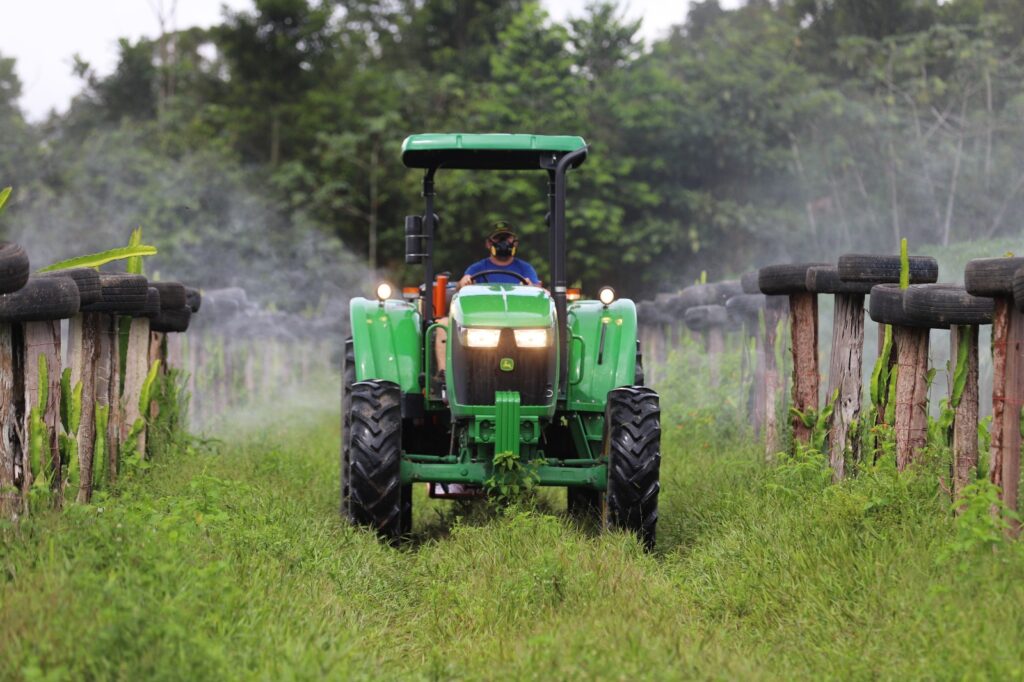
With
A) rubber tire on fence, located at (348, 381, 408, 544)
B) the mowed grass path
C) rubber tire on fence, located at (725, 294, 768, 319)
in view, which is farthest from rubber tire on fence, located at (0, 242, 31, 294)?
rubber tire on fence, located at (725, 294, 768, 319)

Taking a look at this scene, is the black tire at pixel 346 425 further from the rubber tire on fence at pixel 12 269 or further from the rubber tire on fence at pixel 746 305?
the rubber tire on fence at pixel 746 305

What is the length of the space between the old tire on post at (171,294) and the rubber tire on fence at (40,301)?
3.09 m

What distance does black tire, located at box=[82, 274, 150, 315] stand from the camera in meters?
8.21

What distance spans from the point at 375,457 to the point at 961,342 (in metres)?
3.26

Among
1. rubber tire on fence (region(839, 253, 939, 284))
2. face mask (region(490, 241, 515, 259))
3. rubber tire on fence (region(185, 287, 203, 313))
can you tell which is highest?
face mask (region(490, 241, 515, 259))

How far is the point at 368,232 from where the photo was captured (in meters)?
42.3

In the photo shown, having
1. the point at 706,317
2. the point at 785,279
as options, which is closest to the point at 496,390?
the point at 785,279

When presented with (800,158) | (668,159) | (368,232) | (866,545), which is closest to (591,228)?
(668,159)

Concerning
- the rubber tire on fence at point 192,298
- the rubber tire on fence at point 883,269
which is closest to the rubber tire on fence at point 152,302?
the rubber tire on fence at point 192,298

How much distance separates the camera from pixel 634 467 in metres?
7.64

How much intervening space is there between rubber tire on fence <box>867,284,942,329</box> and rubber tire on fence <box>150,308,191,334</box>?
520 centimetres

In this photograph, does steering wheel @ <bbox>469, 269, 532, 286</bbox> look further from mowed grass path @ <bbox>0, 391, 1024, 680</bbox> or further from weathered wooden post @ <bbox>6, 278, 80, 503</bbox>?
weathered wooden post @ <bbox>6, 278, 80, 503</bbox>

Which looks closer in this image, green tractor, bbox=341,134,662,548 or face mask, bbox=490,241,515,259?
green tractor, bbox=341,134,662,548

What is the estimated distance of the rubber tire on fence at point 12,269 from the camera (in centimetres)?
588
